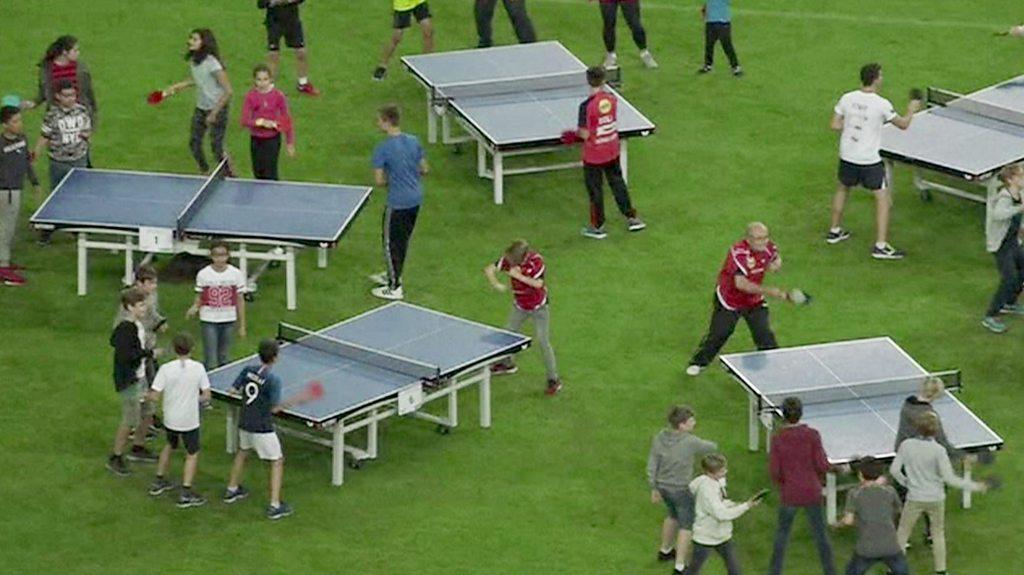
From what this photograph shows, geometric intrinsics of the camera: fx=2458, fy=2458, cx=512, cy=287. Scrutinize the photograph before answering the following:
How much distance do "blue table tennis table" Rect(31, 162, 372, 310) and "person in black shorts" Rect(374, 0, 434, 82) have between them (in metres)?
4.55

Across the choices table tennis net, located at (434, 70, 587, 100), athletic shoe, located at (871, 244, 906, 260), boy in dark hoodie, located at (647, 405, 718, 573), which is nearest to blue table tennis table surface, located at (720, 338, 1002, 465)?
boy in dark hoodie, located at (647, 405, 718, 573)

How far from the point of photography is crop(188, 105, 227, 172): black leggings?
2792 centimetres

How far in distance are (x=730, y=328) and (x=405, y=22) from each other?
344 inches

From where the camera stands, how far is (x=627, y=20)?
3197 centimetres

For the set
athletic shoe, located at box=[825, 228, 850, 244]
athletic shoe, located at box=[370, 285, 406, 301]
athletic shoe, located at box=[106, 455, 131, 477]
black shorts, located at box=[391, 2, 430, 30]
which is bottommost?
athletic shoe, located at box=[106, 455, 131, 477]

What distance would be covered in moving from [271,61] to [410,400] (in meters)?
9.77

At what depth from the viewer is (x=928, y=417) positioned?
20484mm

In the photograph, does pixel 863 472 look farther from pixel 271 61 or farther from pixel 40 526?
pixel 271 61

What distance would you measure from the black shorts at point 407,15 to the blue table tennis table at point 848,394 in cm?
931

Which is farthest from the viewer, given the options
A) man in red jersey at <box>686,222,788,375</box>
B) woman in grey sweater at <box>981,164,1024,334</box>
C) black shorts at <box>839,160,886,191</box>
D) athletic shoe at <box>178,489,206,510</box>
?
black shorts at <box>839,160,886,191</box>

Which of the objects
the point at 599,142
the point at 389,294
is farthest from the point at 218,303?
the point at 599,142

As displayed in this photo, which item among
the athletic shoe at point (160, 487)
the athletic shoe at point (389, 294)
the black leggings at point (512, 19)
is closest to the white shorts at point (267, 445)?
the athletic shoe at point (160, 487)

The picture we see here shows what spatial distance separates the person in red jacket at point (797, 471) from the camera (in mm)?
20328

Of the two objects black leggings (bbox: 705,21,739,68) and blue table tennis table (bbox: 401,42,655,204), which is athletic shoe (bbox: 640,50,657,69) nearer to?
black leggings (bbox: 705,21,739,68)
